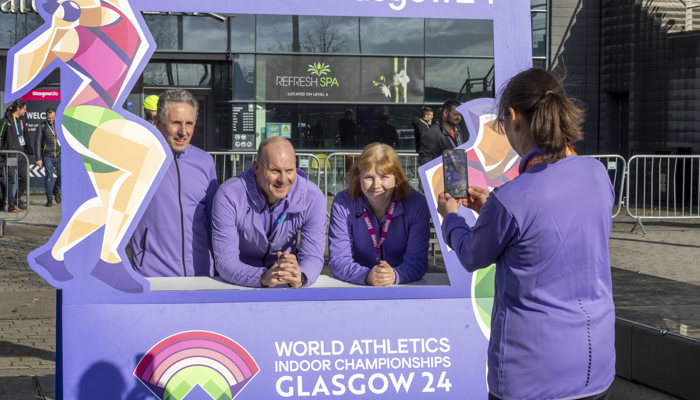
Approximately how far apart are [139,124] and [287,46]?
14777mm

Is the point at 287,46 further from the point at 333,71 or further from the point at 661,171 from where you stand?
the point at 661,171

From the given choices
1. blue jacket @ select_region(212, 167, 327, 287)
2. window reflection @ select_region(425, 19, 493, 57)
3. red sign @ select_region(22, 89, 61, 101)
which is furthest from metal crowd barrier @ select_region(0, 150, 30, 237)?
blue jacket @ select_region(212, 167, 327, 287)

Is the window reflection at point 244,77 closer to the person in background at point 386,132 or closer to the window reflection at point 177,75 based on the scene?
the window reflection at point 177,75

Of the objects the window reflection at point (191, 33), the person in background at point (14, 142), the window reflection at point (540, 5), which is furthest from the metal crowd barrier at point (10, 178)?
the window reflection at point (540, 5)

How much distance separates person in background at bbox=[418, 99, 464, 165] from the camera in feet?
33.6

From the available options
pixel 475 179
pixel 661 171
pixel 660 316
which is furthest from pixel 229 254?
pixel 661 171

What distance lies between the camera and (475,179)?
4.43m

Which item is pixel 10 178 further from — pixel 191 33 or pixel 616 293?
pixel 616 293

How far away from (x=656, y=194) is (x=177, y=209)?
39.2ft

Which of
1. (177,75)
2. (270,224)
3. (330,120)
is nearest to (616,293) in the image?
(270,224)

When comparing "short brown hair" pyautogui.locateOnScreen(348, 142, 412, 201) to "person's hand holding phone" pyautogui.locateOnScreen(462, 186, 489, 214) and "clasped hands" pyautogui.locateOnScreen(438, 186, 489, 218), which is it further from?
"person's hand holding phone" pyautogui.locateOnScreen(462, 186, 489, 214)

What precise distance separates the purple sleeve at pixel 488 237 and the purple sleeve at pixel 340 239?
1.66 metres

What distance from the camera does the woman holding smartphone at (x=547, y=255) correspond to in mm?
2719

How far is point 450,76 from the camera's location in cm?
1902
